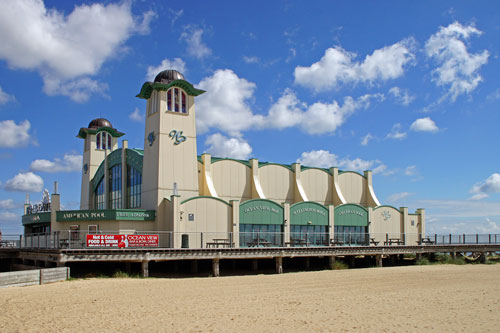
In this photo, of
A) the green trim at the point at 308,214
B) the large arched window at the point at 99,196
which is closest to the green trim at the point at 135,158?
the large arched window at the point at 99,196

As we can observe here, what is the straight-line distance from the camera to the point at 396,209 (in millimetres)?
44188

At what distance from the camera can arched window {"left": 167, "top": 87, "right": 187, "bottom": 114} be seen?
35469 mm

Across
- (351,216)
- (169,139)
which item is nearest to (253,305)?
(169,139)

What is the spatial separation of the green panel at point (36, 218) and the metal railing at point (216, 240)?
1604 mm

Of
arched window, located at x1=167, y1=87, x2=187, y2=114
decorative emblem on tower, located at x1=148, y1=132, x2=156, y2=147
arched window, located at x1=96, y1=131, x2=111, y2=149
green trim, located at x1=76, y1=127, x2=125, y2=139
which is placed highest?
arched window, located at x1=167, y1=87, x2=187, y2=114

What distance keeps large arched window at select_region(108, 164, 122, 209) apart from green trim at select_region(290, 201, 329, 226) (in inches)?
516

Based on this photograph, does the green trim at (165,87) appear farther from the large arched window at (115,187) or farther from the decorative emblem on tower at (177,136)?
the large arched window at (115,187)

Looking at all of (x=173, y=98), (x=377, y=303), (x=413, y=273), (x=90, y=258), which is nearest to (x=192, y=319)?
(x=377, y=303)

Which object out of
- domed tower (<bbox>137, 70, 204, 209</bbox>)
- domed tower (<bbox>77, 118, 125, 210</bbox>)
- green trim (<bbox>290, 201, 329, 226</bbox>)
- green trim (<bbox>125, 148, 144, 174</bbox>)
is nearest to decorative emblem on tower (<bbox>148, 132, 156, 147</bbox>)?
domed tower (<bbox>137, 70, 204, 209</bbox>)

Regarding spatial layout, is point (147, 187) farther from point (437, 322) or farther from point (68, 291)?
point (437, 322)

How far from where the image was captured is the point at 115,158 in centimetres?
4022

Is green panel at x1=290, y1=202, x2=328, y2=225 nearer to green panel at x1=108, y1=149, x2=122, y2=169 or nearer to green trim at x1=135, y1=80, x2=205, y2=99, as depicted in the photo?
green trim at x1=135, y1=80, x2=205, y2=99

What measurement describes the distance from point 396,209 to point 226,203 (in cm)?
1737

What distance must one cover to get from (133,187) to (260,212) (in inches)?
382
